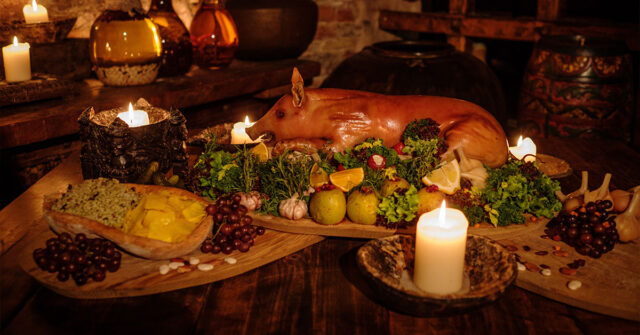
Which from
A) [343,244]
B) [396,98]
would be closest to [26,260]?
[343,244]

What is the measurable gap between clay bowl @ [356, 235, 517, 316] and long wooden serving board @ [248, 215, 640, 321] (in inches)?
3.9

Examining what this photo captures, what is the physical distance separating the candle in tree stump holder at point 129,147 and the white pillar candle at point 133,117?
7 centimetres

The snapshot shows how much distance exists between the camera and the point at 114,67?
268 centimetres

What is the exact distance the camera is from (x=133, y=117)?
1747 mm

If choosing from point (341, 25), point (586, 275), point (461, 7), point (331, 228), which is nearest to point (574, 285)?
point (586, 275)

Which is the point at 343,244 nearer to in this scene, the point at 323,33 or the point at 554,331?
the point at 554,331

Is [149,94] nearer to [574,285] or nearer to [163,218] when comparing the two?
A: [163,218]

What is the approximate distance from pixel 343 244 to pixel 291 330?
1.26 feet

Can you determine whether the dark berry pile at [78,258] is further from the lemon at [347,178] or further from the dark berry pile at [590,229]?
the dark berry pile at [590,229]

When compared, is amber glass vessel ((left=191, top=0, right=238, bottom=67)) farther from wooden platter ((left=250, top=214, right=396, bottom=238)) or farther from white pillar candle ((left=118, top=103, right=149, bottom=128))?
wooden platter ((left=250, top=214, right=396, bottom=238))

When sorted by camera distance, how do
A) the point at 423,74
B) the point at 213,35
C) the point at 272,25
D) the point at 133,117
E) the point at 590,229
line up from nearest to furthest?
1. the point at 590,229
2. the point at 133,117
3. the point at 423,74
4. the point at 213,35
5. the point at 272,25

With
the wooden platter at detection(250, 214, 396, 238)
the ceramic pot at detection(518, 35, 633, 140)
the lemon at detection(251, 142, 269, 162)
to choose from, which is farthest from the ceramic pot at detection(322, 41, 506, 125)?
the wooden platter at detection(250, 214, 396, 238)

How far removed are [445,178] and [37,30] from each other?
2.06m

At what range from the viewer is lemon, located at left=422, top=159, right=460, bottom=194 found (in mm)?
1498
